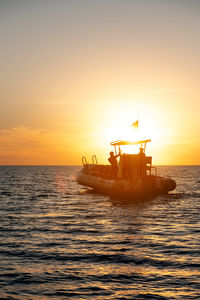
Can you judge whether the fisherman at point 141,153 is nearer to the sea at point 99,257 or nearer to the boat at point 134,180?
the boat at point 134,180

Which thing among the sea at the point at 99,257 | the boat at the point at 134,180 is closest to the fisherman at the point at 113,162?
the boat at the point at 134,180

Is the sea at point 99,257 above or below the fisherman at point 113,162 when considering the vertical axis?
below

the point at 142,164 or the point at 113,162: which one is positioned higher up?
the point at 113,162

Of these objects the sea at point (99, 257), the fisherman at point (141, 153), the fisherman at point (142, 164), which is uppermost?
the fisherman at point (141, 153)

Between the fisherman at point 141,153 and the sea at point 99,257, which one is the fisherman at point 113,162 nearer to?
the fisherman at point 141,153

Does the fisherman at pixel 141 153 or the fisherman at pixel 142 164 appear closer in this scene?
the fisherman at pixel 142 164

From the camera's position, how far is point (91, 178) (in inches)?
1284

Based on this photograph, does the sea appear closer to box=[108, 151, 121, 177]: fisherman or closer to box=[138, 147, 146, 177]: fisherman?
box=[138, 147, 146, 177]: fisherman

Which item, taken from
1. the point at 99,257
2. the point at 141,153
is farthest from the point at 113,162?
the point at 99,257

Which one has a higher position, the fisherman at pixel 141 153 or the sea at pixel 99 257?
the fisherman at pixel 141 153

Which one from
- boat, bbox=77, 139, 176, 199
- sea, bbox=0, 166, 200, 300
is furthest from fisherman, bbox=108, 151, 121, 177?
sea, bbox=0, 166, 200, 300

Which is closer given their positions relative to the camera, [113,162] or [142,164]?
[142,164]

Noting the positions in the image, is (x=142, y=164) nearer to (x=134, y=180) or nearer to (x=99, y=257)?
(x=134, y=180)

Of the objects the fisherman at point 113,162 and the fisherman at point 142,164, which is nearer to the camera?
the fisherman at point 142,164
